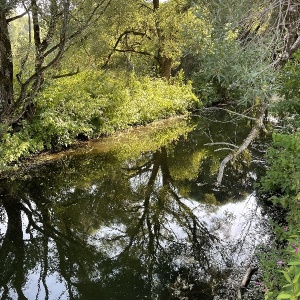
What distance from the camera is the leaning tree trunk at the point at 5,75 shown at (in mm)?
8930

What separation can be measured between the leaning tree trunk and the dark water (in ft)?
6.29

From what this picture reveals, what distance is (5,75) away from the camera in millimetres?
9273

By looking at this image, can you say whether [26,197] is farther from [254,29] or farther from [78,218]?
[254,29]

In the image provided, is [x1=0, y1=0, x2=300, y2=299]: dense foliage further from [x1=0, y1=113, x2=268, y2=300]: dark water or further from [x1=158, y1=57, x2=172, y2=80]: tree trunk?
[x1=0, y1=113, x2=268, y2=300]: dark water

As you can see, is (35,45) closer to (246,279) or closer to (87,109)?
(87,109)

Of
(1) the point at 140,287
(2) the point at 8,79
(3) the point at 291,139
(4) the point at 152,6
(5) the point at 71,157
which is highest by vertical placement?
(4) the point at 152,6

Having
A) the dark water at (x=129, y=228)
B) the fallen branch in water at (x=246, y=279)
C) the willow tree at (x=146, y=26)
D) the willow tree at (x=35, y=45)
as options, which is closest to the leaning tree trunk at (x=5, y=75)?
the willow tree at (x=35, y=45)

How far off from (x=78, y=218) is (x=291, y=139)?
13.6ft

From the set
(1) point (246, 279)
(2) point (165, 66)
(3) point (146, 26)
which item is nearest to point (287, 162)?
(1) point (246, 279)

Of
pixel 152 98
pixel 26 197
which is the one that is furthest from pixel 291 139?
pixel 152 98

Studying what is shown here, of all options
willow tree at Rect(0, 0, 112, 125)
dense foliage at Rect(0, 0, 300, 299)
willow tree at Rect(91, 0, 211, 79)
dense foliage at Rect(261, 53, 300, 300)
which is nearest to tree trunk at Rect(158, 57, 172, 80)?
dense foliage at Rect(0, 0, 300, 299)

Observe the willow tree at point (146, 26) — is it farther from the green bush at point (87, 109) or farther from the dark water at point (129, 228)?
the dark water at point (129, 228)

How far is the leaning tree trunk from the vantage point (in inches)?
352

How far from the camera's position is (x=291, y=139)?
511 cm
